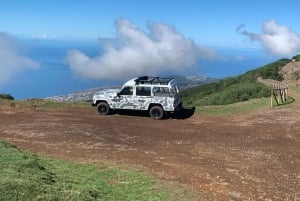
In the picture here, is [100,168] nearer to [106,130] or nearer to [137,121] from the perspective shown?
[106,130]

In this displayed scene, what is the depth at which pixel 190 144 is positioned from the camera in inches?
744

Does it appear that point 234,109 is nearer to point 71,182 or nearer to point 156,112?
point 156,112

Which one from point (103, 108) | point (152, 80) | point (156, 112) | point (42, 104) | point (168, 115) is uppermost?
point (152, 80)

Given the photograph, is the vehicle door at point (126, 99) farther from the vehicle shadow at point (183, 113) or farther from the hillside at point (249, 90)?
the hillside at point (249, 90)

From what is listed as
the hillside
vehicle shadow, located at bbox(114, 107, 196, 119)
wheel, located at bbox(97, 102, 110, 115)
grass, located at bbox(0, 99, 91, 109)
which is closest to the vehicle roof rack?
vehicle shadow, located at bbox(114, 107, 196, 119)

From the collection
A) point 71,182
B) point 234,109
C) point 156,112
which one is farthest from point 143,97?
point 71,182

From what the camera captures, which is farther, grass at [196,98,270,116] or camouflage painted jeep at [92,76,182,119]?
grass at [196,98,270,116]

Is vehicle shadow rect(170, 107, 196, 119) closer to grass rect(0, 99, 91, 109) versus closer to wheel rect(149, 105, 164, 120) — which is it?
wheel rect(149, 105, 164, 120)

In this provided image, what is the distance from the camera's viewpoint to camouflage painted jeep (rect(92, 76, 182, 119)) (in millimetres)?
24281

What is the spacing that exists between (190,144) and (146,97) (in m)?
6.22

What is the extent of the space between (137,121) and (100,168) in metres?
9.12

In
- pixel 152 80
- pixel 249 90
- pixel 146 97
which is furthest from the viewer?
pixel 249 90

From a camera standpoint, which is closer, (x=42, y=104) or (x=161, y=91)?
(x=161, y=91)

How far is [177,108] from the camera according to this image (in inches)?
980
